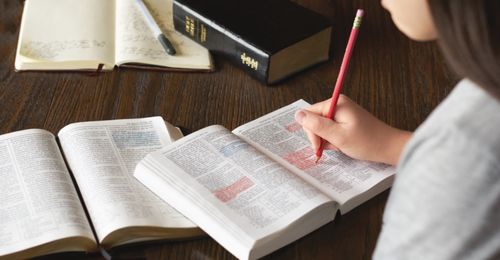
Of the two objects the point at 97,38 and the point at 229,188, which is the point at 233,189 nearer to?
the point at 229,188

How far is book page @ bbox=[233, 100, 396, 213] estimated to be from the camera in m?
1.03

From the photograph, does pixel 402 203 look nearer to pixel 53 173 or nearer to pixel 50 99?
pixel 53 173

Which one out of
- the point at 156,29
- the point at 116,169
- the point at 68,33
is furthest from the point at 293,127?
the point at 68,33

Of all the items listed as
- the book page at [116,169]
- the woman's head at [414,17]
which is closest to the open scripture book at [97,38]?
the book page at [116,169]

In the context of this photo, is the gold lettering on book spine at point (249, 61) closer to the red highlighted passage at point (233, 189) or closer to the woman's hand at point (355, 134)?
the woman's hand at point (355, 134)

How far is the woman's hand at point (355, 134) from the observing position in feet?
3.54

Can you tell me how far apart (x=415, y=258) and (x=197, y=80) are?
0.66 m

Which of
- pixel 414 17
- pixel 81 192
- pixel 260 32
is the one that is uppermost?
pixel 414 17

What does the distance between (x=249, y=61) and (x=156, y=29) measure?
0.75ft

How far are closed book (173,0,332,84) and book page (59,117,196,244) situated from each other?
9.2 inches

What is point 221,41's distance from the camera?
1.34 meters

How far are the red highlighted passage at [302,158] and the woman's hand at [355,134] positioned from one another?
0.05 feet

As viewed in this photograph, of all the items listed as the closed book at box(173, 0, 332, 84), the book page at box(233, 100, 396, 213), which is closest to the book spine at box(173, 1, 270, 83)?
the closed book at box(173, 0, 332, 84)

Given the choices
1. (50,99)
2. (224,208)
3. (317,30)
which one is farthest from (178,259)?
(317,30)
